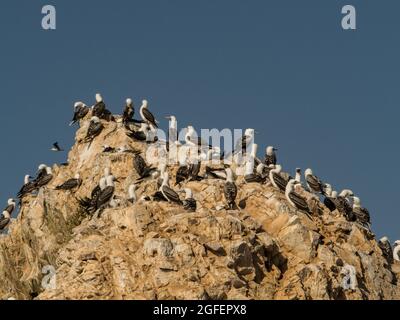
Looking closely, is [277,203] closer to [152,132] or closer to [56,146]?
[152,132]

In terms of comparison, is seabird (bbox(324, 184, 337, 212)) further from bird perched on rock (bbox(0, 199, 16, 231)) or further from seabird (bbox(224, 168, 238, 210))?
bird perched on rock (bbox(0, 199, 16, 231))

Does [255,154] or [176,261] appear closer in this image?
[176,261]

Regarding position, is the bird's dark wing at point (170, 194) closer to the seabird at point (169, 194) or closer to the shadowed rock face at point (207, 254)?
the seabird at point (169, 194)

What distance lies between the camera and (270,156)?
6109 cm

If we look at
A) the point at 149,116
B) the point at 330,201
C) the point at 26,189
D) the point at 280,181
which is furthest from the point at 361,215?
the point at 26,189

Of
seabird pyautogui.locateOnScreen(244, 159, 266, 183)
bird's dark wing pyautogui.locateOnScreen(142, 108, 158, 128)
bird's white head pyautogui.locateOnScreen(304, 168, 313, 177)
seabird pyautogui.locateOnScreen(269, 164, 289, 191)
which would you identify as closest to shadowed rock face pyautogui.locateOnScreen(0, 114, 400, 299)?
seabird pyautogui.locateOnScreen(244, 159, 266, 183)

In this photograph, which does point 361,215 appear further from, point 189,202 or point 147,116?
point 147,116

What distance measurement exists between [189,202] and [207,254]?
14.1 ft

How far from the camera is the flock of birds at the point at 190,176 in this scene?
52.8 meters

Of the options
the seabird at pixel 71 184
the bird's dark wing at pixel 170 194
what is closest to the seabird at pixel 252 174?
the bird's dark wing at pixel 170 194

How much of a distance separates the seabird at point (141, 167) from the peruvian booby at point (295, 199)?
22.1 ft
